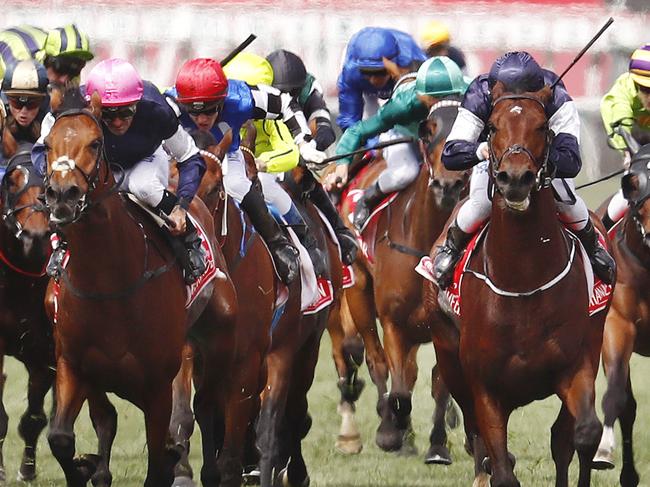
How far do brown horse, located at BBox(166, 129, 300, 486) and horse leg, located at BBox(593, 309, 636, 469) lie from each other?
1949 mm

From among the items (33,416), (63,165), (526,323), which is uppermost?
(63,165)

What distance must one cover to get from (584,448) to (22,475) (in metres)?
3.68

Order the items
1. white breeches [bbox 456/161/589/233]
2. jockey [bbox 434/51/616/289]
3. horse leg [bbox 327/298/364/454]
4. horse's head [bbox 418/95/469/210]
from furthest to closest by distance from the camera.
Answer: horse leg [bbox 327/298/364/454] → horse's head [bbox 418/95/469/210] → white breeches [bbox 456/161/589/233] → jockey [bbox 434/51/616/289]

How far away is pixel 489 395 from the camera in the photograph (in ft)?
26.7

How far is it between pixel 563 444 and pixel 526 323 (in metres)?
0.85

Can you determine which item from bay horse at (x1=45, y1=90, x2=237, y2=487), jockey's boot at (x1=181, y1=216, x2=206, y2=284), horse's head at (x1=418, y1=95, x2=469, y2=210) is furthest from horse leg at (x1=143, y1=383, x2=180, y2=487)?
horse's head at (x1=418, y1=95, x2=469, y2=210)

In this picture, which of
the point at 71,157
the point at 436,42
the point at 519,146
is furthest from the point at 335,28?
the point at 71,157

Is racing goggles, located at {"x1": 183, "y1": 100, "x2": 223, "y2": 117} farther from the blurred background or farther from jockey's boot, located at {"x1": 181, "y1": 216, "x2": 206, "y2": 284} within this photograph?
the blurred background

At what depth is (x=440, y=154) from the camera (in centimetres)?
992

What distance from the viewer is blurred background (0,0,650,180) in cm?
2203

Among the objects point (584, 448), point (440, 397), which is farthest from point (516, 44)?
point (584, 448)

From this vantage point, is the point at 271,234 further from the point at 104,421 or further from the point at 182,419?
the point at 104,421

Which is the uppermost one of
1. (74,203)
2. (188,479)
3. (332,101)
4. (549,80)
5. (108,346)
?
(332,101)

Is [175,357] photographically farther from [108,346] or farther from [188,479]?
[188,479]
